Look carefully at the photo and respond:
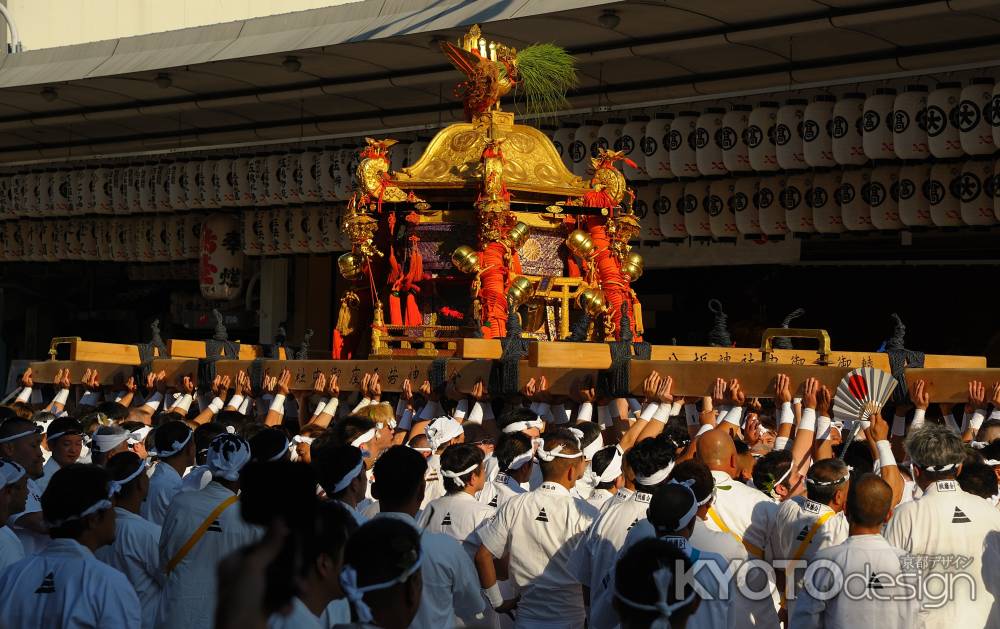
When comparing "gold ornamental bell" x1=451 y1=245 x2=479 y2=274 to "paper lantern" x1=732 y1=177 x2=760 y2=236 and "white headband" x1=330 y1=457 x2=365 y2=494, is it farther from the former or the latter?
"white headband" x1=330 y1=457 x2=365 y2=494

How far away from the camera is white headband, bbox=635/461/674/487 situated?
500 centimetres

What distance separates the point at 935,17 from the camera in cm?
1370

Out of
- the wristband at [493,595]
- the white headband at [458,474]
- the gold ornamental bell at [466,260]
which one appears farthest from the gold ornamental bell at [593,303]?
the wristband at [493,595]

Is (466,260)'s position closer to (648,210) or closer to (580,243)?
(580,243)

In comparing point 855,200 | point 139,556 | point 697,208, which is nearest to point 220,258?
point 697,208

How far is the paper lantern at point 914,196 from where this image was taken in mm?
14492

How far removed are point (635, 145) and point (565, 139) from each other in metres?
1.10

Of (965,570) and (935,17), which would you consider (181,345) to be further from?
(965,570)

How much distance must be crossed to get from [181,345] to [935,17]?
787 cm

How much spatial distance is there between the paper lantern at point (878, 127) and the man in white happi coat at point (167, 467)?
390 inches

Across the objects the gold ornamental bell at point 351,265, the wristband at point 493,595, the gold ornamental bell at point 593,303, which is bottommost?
the wristband at point 493,595

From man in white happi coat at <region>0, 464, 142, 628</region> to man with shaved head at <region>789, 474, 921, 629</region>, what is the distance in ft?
7.15

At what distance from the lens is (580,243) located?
12008 millimetres

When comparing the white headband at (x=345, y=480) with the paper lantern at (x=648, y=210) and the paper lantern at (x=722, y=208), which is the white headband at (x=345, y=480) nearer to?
the paper lantern at (x=722, y=208)
